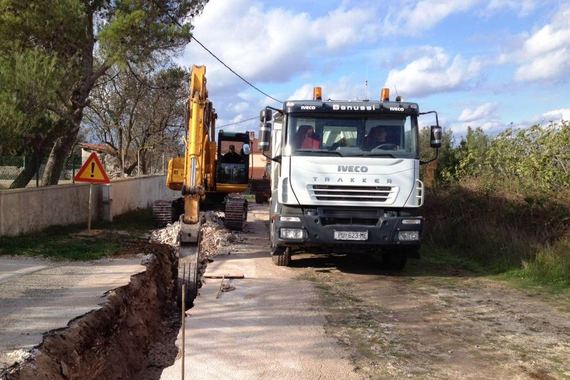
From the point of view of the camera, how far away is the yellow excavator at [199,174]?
8.84 meters

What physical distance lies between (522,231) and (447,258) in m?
1.70

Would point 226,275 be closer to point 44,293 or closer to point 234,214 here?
point 44,293

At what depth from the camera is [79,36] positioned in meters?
15.9

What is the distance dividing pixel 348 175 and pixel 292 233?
139cm

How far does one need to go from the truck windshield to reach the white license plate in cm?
143

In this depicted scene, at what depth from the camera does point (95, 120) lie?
3291 centimetres

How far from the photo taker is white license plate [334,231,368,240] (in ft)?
32.5

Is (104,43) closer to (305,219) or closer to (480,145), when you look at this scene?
(305,219)

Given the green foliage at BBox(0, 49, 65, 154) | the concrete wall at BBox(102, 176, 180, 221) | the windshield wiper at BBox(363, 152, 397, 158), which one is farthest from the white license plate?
the concrete wall at BBox(102, 176, 180, 221)

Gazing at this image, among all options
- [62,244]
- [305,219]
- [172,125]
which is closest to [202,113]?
[305,219]

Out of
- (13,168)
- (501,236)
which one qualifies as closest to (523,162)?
(501,236)

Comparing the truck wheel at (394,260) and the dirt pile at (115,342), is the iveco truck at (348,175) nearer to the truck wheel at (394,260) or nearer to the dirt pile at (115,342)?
the truck wheel at (394,260)

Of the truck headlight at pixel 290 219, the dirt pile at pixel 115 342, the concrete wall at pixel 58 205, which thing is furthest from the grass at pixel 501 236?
the concrete wall at pixel 58 205

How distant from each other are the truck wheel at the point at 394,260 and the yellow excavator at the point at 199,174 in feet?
11.9
